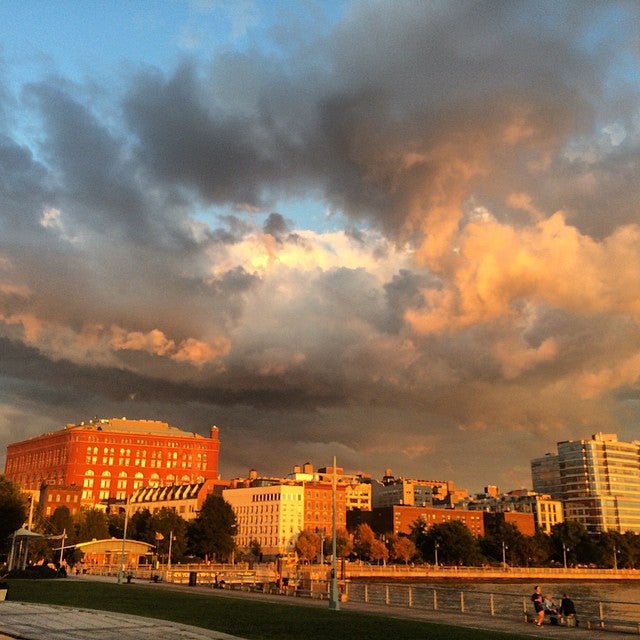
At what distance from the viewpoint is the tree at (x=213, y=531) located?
15712cm

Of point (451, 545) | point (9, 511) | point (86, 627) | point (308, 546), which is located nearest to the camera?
point (86, 627)

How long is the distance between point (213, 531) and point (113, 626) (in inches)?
5377

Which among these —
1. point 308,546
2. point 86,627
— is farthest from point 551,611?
point 308,546

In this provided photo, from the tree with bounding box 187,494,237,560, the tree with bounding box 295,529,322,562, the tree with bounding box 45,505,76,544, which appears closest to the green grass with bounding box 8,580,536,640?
the tree with bounding box 187,494,237,560

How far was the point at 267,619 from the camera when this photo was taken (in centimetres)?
3197

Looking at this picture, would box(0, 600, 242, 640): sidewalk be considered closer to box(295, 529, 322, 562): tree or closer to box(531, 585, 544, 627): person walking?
box(531, 585, 544, 627): person walking

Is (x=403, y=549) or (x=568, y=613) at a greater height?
(x=403, y=549)

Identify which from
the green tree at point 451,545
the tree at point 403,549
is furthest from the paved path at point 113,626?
the tree at point 403,549

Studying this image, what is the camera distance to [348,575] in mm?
156250

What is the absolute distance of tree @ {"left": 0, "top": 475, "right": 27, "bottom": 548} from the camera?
A: 83938 mm

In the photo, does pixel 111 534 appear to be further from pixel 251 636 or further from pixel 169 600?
pixel 251 636

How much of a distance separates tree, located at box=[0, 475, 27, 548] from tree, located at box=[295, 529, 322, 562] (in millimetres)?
107525

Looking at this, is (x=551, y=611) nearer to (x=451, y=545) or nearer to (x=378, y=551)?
(x=451, y=545)

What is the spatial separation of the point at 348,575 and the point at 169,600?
120383mm
